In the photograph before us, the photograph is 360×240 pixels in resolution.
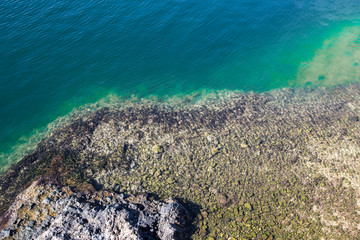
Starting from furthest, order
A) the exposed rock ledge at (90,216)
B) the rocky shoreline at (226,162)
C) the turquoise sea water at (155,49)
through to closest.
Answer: the turquoise sea water at (155,49)
the rocky shoreline at (226,162)
the exposed rock ledge at (90,216)

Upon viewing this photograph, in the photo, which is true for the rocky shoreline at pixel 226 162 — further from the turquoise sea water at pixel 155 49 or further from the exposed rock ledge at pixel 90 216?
the turquoise sea water at pixel 155 49

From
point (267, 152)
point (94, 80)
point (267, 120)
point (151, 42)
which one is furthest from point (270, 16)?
point (94, 80)

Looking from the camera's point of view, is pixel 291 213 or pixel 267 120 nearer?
pixel 291 213

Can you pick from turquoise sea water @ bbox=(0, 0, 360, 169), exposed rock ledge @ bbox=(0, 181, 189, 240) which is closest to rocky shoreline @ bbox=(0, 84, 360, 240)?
exposed rock ledge @ bbox=(0, 181, 189, 240)

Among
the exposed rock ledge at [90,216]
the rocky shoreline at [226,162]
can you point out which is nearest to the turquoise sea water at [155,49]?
the rocky shoreline at [226,162]

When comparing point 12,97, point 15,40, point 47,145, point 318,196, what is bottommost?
point 318,196

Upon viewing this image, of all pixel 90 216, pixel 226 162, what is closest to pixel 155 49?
pixel 226 162

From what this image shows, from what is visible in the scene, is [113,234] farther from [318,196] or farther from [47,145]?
[318,196]
